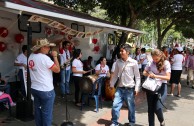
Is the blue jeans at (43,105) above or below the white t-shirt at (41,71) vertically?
below

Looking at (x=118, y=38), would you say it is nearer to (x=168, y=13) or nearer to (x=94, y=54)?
(x=94, y=54)

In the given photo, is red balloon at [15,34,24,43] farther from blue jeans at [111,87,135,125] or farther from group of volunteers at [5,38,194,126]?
blue jeans at [111,87,135,125]

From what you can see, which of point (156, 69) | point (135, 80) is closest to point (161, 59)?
point (156, 69)

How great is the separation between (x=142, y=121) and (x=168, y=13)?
1397 centimetres

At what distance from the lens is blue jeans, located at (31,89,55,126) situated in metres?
4.27

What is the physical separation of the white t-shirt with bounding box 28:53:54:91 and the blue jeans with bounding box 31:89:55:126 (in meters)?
0.09

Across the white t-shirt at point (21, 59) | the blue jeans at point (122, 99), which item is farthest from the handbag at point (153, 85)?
the white t-shirt at point (21, 59)

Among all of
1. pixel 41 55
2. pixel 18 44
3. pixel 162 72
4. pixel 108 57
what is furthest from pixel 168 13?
pixel 41 55

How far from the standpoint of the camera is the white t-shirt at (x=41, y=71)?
13.8ft

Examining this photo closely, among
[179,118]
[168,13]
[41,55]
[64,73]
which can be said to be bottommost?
[179,118]

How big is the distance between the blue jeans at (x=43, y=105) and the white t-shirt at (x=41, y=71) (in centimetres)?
9

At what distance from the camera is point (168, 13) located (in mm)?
18656

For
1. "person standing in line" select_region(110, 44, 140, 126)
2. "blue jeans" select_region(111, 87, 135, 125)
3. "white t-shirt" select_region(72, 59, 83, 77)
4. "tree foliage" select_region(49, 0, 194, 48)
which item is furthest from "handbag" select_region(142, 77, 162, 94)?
"tree foliage" select_region(49, 0, 194, 48)

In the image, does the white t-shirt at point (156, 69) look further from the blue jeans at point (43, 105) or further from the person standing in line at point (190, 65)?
the person standing in line at point (190, 65)
